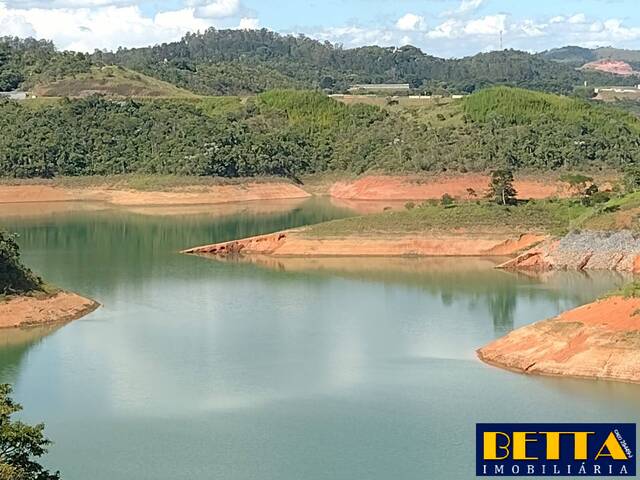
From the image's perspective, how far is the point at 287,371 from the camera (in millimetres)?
33688

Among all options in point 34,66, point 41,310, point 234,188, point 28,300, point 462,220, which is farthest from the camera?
point 34,66

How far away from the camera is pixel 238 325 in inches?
1597

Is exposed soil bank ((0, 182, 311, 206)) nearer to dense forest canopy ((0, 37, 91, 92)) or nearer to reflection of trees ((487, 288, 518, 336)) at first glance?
dense forest canopy ((0, 37, 91, 92))

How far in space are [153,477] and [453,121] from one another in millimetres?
76003

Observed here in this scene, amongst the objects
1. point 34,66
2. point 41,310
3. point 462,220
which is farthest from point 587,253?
point 34,66

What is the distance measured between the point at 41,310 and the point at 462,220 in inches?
954

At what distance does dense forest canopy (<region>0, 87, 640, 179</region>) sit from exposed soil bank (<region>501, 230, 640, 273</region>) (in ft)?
105

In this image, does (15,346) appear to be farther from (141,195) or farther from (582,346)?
(141,195)

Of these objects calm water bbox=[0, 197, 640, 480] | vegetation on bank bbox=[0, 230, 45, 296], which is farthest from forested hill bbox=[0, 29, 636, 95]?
vegetation on bank bbox=[0, 230, 45, 296]

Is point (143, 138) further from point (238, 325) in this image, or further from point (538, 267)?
point (238, 325)

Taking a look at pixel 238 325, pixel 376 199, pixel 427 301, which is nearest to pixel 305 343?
pixel 238 325

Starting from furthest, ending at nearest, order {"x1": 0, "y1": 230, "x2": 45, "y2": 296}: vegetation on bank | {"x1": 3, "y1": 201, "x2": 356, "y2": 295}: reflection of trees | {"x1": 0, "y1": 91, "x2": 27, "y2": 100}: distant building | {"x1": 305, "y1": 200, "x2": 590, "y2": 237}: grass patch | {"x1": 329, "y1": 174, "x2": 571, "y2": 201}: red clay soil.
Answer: {"x1": 0, "y1": 91, "x2": 27, "y2": 100}: distant building → {"x1": 329, "y1": 174, "x2": 571, "y2": 201}: red clay soil → {"x1": 305, "y1": 200, "x2": 590, "y2": 237}: grass patch → {"x1": 3, "y1": 201, "x2": 356, "y2": 295}: reflection of trees → {"x1": 0, "y1": 230, "x2": 45, "y2": 296}: vegetation on bank

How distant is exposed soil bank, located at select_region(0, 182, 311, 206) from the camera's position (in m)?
86.6

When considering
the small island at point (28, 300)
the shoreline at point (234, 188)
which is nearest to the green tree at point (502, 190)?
the shoreline at point (234, 188)
